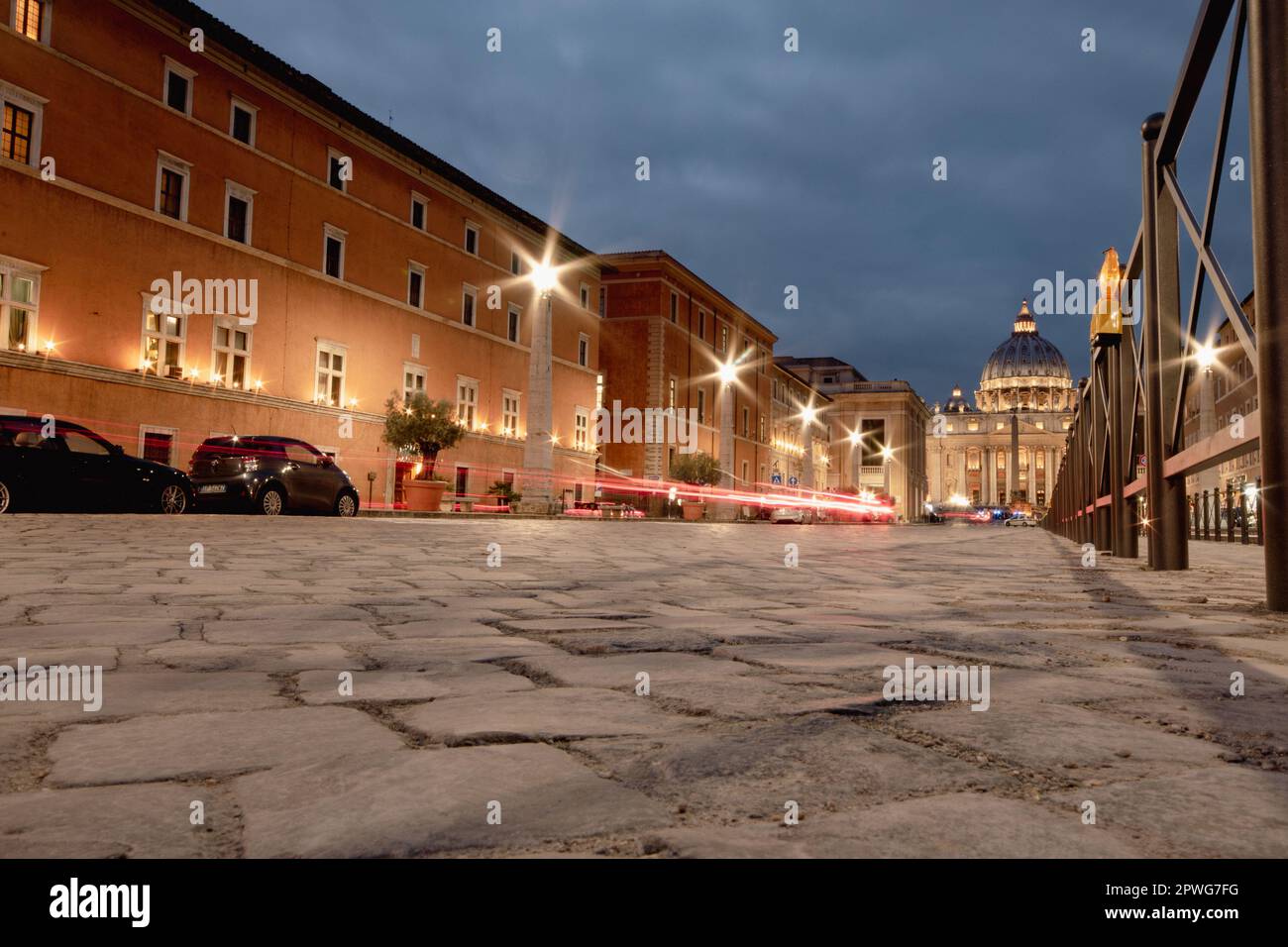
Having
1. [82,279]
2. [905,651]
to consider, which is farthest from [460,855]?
[82,279]

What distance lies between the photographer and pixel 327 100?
27.6m

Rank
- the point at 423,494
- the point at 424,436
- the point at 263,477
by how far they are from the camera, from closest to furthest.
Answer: the point at 263,477 → the point at 423,494 → the point at 424,436

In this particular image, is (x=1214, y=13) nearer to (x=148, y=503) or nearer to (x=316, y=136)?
(x=148, y=503)

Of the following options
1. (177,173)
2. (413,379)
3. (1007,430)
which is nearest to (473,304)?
(413,379)

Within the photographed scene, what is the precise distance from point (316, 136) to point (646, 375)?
75.8 ft

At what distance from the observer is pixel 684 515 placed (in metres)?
46.2

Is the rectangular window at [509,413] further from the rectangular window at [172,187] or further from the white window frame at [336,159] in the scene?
the rectangular window at [172,187]

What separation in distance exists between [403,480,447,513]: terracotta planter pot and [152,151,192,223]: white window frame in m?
9.00

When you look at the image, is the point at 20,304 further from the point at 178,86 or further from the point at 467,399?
the point at 467,399

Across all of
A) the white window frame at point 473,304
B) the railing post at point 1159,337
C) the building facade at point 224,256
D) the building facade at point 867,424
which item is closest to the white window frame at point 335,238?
the building facade at point 224,256

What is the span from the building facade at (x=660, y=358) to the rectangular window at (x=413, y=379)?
15124mm

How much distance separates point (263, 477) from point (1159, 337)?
15443mm

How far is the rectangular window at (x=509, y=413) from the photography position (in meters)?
36.6
